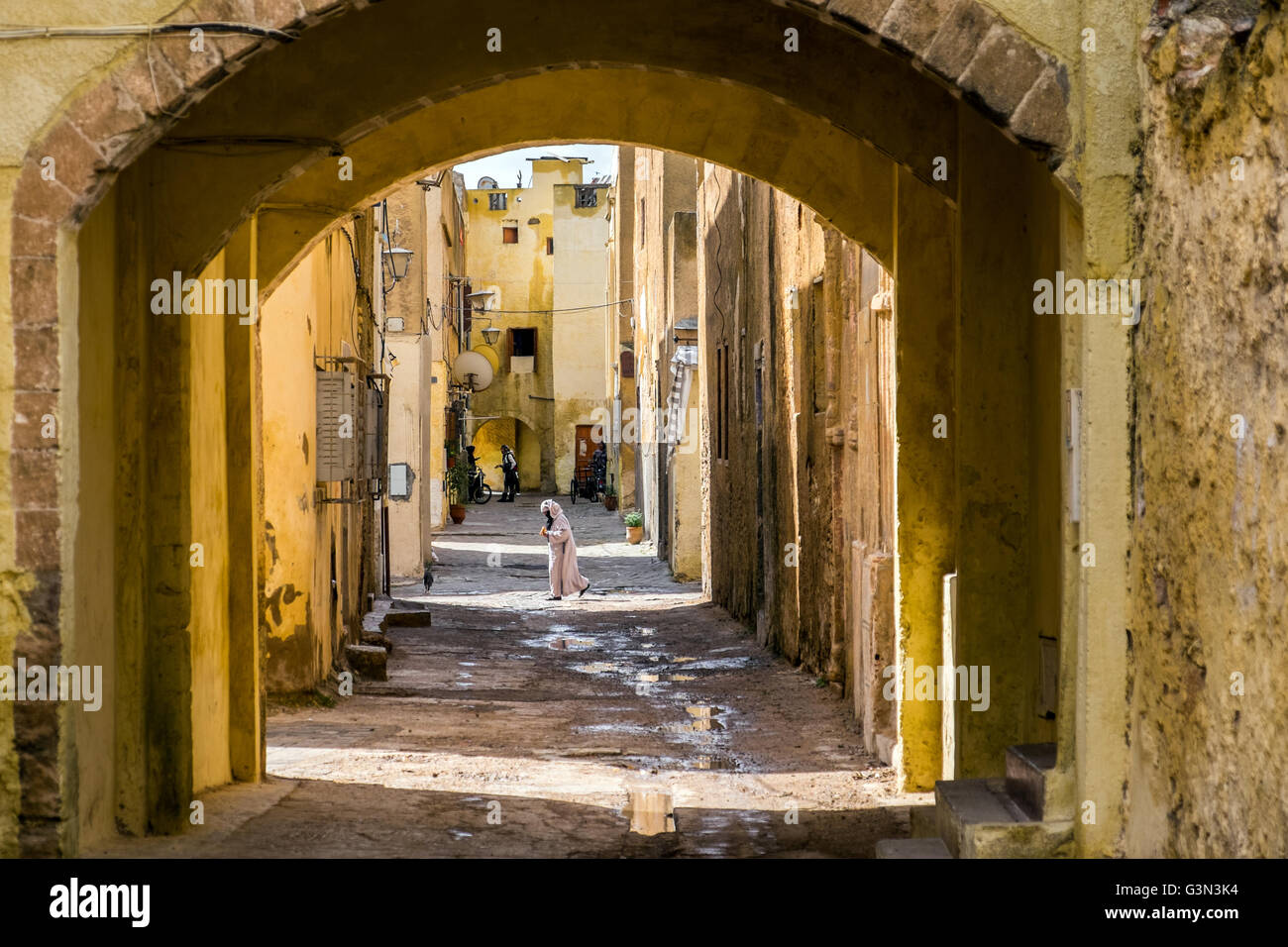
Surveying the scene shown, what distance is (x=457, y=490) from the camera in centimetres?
3647

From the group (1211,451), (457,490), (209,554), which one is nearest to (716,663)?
(209,554)

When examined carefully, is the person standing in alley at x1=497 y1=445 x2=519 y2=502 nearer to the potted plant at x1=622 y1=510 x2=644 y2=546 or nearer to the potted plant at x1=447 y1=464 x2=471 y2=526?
the potted plant at x1=447 y1=464 x2=471 y2=526

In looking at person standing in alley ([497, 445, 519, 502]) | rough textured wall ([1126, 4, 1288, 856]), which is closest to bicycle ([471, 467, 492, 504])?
person standing in alley ([497, 445, 519, 502])

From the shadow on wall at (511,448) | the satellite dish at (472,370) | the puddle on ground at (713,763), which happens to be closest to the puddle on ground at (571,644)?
the puddle on ground at (713,763)

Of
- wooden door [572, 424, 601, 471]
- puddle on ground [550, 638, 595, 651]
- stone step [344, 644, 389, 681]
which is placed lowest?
puddle on ground [550, 638, 595, 651]

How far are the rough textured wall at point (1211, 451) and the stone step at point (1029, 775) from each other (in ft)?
0.98

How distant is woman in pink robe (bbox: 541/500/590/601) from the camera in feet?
59.7

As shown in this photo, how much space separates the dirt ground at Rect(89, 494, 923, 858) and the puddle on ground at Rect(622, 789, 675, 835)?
17 mm

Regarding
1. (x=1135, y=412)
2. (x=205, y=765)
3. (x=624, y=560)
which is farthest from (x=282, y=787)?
(x=624, y=560)

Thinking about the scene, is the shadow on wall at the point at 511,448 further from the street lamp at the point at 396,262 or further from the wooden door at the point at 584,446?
the street lamp at the point at 396,262

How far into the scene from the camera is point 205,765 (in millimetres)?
6949

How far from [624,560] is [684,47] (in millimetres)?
18340

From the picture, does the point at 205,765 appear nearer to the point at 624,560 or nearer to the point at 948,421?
the point at 948,421

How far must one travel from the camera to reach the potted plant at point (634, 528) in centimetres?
2847
